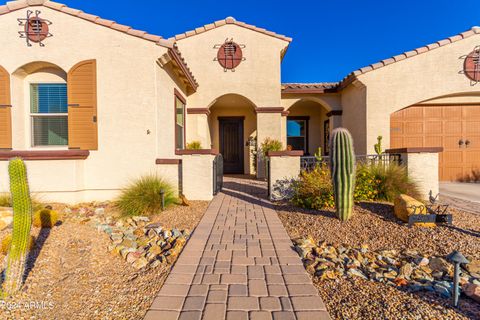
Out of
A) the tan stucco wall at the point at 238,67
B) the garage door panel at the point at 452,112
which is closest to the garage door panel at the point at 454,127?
the garage door panel at the point at 452,112

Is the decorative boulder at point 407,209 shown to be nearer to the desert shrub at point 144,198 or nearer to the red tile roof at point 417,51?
the desert shrub at point 144,198

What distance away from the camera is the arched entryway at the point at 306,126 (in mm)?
12438

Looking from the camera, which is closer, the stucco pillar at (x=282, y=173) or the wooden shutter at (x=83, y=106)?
the wooden shutter at (x=83, y=106)

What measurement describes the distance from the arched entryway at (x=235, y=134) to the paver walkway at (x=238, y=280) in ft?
24.7

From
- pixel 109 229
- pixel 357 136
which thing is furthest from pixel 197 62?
pixel 109 229

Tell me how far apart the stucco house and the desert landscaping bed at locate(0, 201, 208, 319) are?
6.97 feet

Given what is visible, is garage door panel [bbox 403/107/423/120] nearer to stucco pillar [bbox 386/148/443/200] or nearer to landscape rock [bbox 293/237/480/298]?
stucco pillar [bbox 386/148/443/200]

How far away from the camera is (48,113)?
20.5 feet

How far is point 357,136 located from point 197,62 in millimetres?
6628

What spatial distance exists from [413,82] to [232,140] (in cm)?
725

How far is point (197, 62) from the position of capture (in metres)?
9.77

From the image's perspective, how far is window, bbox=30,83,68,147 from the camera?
6.23m

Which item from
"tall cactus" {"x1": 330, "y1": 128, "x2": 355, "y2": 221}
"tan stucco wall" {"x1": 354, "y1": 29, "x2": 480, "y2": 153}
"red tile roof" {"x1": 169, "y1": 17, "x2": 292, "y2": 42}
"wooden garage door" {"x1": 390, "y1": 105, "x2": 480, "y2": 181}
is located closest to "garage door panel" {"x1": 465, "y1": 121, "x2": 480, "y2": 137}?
"wooden garage door" {"x1": 390, "y1": 105, "x2": 480, "y2": 181}

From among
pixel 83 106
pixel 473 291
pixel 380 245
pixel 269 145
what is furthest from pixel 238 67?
pixel 473 291
